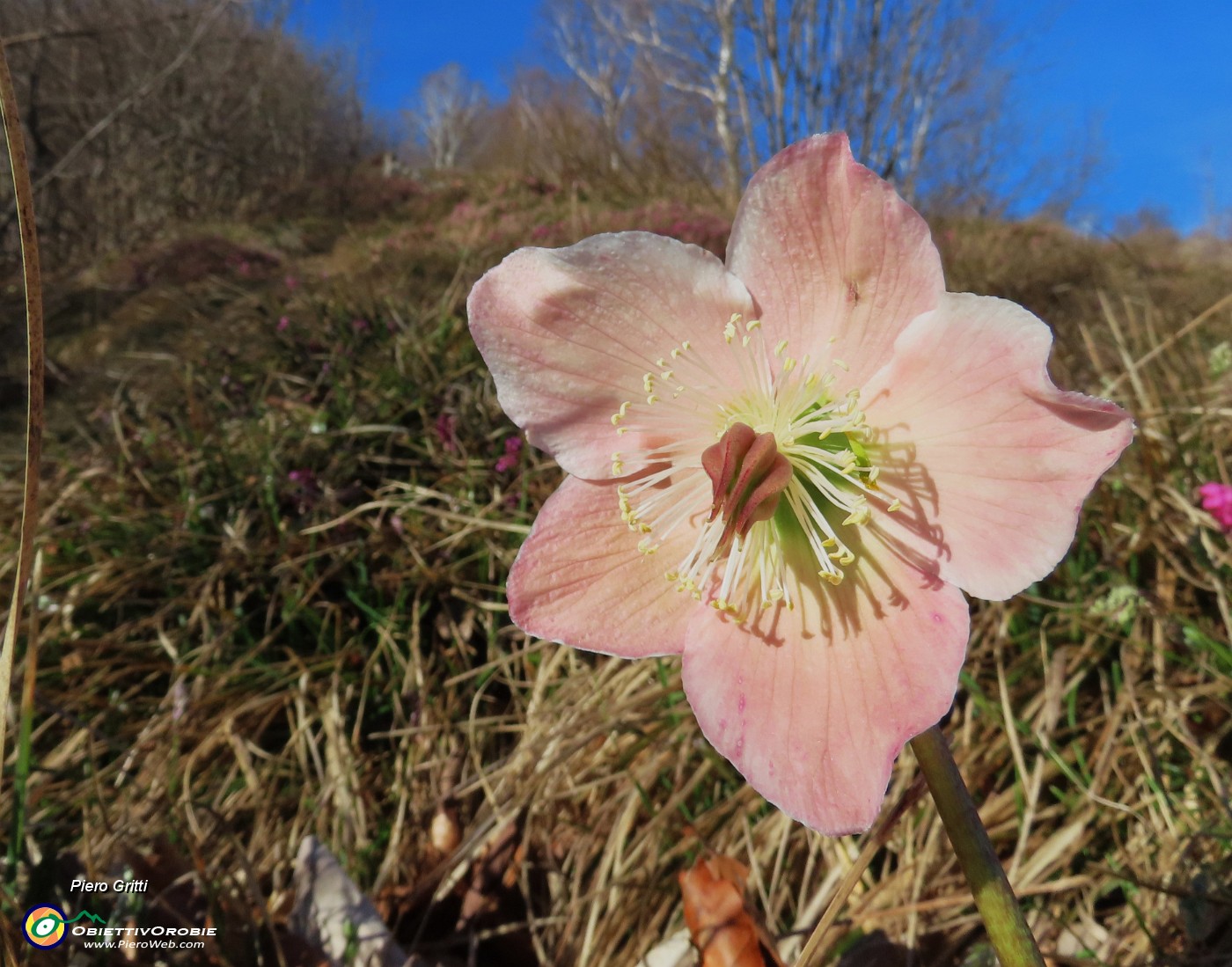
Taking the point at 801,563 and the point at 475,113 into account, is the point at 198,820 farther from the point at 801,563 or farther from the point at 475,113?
the point at 475,113

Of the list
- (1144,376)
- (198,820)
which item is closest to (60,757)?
(198,820)

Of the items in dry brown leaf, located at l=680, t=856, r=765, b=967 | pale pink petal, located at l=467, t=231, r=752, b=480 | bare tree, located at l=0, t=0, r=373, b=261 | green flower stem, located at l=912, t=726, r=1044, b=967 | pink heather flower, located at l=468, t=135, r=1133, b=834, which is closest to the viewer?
green flower stem, located at l=912, t=726, r=1044, b=967

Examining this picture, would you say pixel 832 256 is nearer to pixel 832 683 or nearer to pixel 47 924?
pixel 832 683

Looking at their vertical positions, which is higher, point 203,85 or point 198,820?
point 203,85

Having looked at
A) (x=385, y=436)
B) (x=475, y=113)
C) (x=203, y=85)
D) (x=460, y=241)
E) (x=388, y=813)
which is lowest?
(x=388, y=813)

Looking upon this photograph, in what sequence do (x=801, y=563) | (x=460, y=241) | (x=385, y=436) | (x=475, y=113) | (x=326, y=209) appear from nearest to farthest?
(x=801, y=563), (x=385, y=436), (x=460, y=241), (x=326, y=209), (x=475, y=113)

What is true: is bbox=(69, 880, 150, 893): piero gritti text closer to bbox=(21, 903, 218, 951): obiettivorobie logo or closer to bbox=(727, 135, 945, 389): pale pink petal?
bbox=(21, 903, 218, 951): obiettivorobie logo

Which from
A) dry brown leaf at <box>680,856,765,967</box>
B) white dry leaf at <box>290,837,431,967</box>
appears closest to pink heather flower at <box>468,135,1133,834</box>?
dry brown leaf at <box>680,856,765,967</box>
